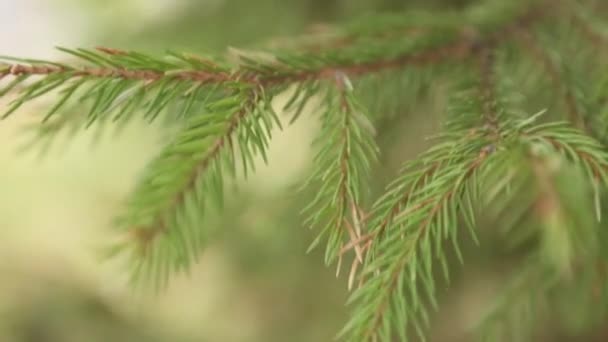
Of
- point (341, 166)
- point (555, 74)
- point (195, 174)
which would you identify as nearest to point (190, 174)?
point (195, 174)

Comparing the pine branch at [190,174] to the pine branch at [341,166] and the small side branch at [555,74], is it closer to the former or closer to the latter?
the pine branch at [341,166]

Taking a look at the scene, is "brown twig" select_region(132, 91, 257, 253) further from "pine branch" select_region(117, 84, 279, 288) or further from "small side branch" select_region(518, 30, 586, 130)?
"small side branch" select_region(518, 30, 586, 130)

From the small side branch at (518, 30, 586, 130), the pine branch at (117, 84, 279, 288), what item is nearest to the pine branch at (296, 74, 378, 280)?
the pine branch at (117, 84, 279, 288)

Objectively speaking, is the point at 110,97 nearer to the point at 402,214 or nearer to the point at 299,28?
the point at 402,214

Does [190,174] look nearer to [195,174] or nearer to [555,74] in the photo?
[195,174]

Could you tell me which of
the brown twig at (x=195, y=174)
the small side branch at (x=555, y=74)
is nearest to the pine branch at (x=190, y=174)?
the brown twig at (x=195, y=174)

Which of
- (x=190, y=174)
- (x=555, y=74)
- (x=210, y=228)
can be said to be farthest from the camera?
(x=210, y=228)

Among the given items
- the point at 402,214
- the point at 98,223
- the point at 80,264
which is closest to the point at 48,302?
the point at 80,264

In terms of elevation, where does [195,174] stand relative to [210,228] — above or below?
below
